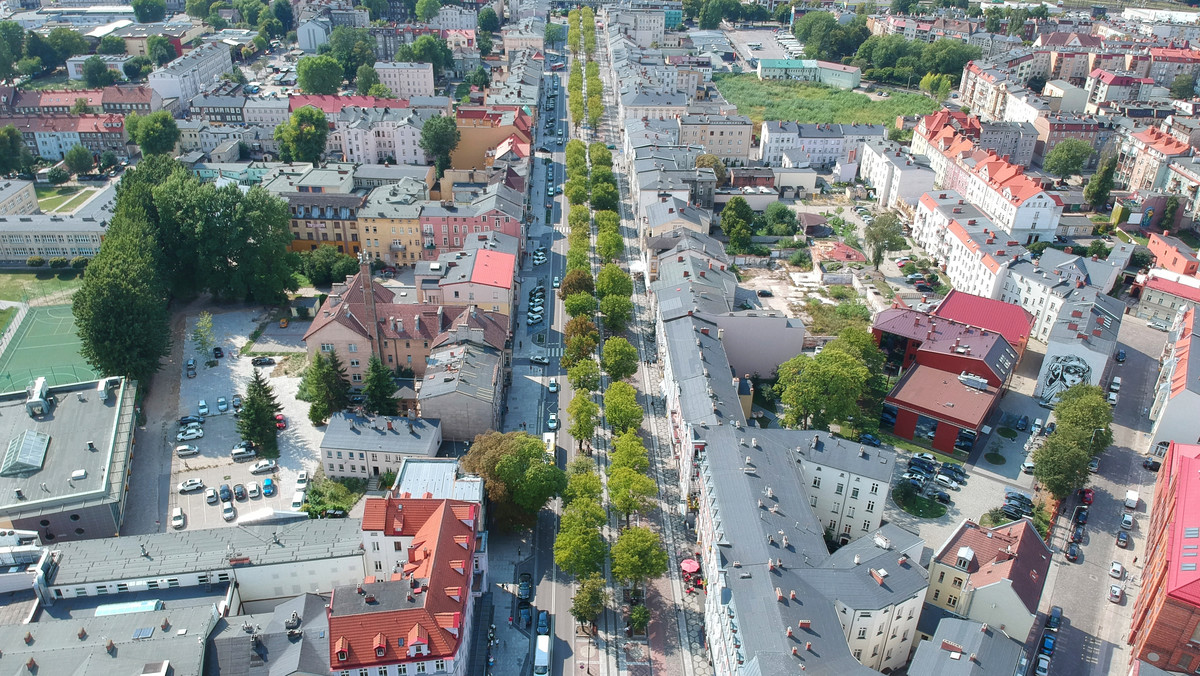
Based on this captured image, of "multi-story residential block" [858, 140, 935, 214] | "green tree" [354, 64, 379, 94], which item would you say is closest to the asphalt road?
"multi-story residential block" [858, 140, 935, 214]

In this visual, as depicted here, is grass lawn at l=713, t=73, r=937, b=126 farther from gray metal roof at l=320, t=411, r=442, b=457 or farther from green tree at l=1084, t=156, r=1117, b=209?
gray metal roof at l=320, t=411, r=442, b=457

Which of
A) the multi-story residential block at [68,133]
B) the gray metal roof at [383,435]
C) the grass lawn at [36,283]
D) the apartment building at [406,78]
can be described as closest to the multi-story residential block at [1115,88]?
the apartment building at [406,78]

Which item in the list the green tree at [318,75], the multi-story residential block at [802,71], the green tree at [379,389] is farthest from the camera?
the multi-story residential block at [802,71]

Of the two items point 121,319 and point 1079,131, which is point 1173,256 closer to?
point 1079,131

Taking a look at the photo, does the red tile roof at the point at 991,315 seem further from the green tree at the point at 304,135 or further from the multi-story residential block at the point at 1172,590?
the green tree at the point at 304,135

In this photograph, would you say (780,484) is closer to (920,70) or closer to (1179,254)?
(1179,254)

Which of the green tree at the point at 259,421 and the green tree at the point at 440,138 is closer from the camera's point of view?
the green tree at the point at 259,421

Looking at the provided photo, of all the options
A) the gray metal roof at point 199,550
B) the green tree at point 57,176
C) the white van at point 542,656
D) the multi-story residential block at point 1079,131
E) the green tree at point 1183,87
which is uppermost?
the green tree at point 1183,87
